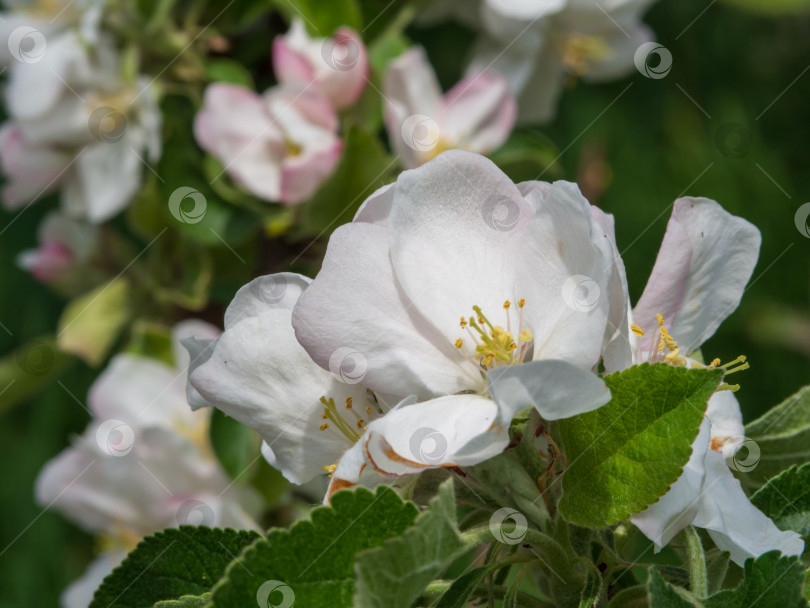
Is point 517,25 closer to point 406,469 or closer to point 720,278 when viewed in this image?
point 720,278

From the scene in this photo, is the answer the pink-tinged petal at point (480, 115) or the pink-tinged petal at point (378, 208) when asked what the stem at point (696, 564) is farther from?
the pink-tinged petal at point (480, 115)

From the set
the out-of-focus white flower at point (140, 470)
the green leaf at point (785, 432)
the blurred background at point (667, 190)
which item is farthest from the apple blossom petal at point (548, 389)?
the blurred background at point (667, 190)

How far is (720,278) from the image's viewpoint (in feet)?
1.73

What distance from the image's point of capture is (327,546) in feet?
1.38

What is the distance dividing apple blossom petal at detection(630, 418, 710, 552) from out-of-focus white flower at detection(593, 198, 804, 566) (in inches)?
0.6

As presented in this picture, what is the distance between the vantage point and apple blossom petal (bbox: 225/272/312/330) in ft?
1.68

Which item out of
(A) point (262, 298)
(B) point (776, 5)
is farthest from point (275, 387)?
(B) point (776, 5)

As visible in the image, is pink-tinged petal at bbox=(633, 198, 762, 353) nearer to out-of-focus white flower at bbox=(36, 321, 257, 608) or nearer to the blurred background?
out-of-focus white flower at bbox=(36, 321, 257, 608)

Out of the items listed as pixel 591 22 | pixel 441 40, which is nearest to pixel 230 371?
pixel 591 22

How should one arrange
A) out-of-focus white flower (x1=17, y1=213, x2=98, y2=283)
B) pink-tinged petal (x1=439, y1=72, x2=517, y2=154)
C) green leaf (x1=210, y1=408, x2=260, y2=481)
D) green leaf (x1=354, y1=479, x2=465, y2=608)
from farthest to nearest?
out-of-focus white flower (x1=17, y1=213, x2=98, y2=283) → pink-tinged petal (x1=439, y1=72, x2=517, y2=154) → green leaf (x1=210, y1=408, x2=260, y2=481) → green leaf (x1=354, y1=479, x2=465, y2=608)

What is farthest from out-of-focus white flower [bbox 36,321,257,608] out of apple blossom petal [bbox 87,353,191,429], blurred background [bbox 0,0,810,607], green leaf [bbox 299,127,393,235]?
blurred background [bbox 0,0,810,607]

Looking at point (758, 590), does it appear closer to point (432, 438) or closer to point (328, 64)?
point (432, 438)

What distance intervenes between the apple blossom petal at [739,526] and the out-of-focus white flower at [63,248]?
84 centimetres

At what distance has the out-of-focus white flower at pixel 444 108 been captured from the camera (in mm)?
967
